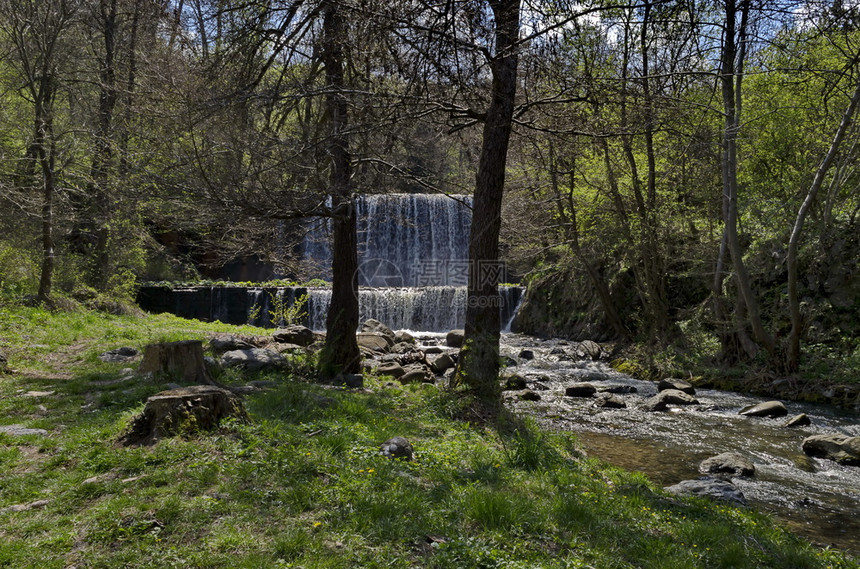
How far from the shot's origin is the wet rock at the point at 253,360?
8266 millimetres

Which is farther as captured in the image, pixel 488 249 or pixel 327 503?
pixel 488 249

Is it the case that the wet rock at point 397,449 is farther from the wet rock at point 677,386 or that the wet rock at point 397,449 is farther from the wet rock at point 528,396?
the wet rock at point 677,386

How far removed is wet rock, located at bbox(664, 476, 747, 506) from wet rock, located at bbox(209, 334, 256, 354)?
710cm

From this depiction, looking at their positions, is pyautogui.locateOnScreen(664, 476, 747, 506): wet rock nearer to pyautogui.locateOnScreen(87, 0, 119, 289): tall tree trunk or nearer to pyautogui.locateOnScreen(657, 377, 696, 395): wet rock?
pyautogui.locateOnScreen(657, 377, 696, 395): wet rock

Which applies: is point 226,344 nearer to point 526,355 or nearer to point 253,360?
point 253,360

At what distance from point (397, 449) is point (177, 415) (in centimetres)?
177

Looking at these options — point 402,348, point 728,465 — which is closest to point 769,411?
point 728,465

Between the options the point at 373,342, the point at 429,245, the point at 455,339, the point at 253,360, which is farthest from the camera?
the point at 429,245

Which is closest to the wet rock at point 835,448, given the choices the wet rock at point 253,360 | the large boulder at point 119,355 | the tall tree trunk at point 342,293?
the tall tree trunk at point 342,293

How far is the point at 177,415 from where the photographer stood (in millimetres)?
4312

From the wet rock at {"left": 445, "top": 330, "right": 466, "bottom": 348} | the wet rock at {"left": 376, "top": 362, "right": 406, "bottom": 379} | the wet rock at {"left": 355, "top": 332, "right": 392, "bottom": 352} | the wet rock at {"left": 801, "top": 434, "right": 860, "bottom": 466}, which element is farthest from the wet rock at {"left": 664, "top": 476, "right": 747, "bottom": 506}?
the wet rock at {"left": 445, "top": 330, "right": 466, "bottom": 348}

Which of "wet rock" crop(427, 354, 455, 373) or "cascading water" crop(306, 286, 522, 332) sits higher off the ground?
"cascading water" crop(306, 286, 522, 332)

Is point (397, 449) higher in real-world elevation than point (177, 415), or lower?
lower

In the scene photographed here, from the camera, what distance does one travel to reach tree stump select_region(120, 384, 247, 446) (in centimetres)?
421
